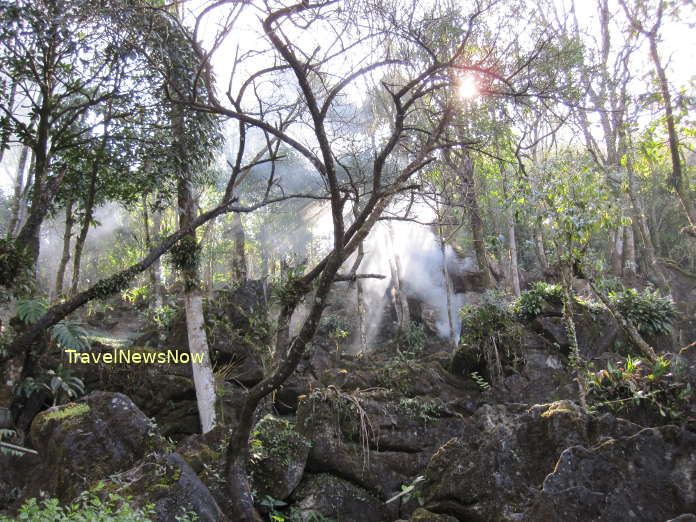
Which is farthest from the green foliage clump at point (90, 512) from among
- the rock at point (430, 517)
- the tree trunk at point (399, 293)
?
the tree trunk at point (399, 293)

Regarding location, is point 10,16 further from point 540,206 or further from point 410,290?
point 410,290

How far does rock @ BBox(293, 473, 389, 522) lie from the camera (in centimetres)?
588

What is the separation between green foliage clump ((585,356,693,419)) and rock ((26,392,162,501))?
5234mm

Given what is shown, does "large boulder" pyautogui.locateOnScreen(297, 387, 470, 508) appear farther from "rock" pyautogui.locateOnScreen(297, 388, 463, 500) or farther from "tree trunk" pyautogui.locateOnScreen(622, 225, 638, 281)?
"tree trunk" pyautogui.locateOnScreen(622, 225, 638, 281)

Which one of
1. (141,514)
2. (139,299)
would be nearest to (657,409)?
(141,514)

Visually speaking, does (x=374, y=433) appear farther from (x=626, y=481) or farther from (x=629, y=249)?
(x=629, y=249)

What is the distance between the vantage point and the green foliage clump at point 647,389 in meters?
5.28

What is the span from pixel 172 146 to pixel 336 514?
20.5ft

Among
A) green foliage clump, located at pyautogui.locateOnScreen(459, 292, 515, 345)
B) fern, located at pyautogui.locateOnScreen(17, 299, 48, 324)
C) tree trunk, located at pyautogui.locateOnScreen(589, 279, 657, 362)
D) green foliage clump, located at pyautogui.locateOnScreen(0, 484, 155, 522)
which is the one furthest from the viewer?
green foliage clump, located at pyautogui.locateOnScreen(459, 292, 515, 345)

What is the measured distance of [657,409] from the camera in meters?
5.52

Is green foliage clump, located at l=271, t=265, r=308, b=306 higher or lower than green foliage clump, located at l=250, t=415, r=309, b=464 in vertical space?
higher

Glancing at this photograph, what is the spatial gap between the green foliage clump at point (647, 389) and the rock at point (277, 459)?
134 inches

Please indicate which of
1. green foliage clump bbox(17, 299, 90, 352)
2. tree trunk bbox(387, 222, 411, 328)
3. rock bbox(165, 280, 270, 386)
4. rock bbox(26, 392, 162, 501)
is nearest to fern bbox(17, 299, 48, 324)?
green foliage clump bbox(17, 299, 90, 352)

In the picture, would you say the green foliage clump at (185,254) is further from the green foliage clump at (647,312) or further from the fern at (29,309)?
the green foliage clump at (647,312)
